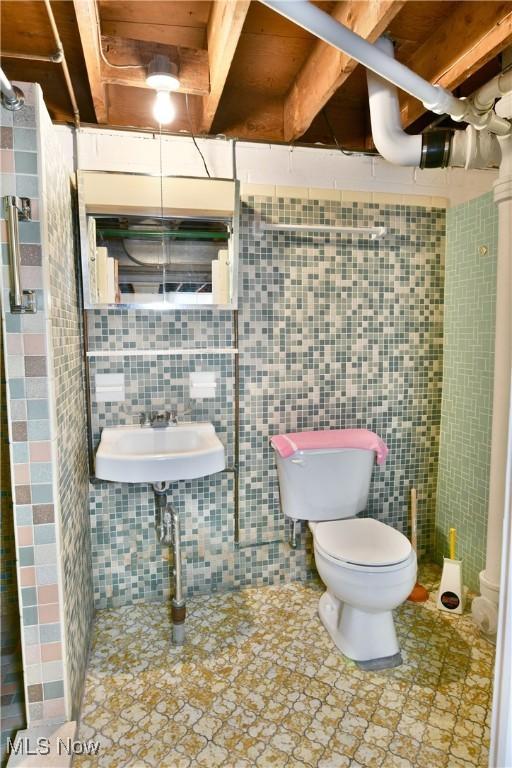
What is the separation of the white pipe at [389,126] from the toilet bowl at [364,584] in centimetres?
155

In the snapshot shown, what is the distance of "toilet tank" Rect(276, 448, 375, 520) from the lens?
6.86 feet

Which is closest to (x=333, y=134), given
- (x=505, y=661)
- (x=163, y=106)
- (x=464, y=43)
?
(x=464, y=43)

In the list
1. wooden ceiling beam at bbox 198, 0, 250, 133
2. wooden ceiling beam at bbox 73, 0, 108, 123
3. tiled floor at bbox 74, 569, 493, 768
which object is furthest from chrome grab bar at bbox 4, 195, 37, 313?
tiled floor at bbox 74, 569, 493, 768

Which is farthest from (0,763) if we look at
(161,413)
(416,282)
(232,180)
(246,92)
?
(246,92)

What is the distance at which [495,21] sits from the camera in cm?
147

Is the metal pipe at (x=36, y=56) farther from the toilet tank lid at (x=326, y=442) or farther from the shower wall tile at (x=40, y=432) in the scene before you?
the toilet tank lid at (x=326, y=442)

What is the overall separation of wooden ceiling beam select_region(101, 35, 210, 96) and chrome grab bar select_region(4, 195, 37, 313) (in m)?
0.79

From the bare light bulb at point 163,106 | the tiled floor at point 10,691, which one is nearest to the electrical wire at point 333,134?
the bare light bulb at point 163,106

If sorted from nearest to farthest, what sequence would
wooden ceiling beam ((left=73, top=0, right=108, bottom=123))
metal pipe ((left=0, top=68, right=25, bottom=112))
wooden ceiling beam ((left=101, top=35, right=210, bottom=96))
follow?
1. metal pipe ((left=0, top=68, right=25, bottom=112))
2. wooden ceiling beam ((left=73, top=0, right=108, bottom=123))
3. wooden ceiling beam ((left=101, top=35, right=210, bottom=96))

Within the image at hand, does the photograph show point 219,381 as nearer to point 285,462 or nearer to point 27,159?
point 285,462

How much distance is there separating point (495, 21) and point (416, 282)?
1113mm

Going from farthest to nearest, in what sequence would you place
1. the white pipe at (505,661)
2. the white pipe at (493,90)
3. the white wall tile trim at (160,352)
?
the white wall tile trim at (160,352)
the white pipe at (493,90)
the white pipe at (505,661)

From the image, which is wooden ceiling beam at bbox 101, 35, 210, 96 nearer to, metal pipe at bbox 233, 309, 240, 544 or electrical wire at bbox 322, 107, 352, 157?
electrical wire at bbox 322, 107, 352, 157

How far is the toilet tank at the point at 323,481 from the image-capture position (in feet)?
6.86
